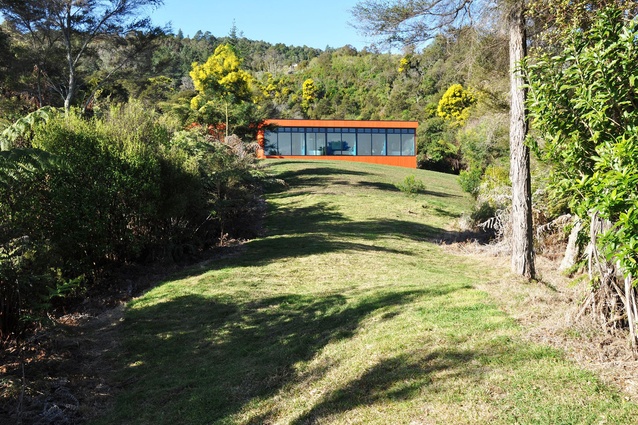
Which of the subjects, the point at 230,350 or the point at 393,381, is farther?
the point at 230,350

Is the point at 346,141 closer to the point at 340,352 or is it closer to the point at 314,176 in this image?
the point at 314,176

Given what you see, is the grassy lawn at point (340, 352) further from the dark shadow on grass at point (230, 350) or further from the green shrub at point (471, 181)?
the green shrub at point (471, 181)

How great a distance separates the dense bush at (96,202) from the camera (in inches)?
284

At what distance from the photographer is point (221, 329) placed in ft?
25.6

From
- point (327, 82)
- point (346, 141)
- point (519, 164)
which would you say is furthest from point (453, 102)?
point (519, 164)

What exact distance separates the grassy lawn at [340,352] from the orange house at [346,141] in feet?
102

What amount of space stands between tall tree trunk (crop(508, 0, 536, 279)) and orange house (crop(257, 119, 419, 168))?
34016 millimetres

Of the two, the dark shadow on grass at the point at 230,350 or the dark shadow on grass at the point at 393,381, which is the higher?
the dark shadow on grass at the point at 393,381

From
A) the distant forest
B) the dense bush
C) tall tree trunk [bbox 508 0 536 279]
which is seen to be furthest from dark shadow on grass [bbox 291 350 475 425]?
the distant forest

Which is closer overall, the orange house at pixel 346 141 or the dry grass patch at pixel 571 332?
the dry grass patch at pixel 571 332

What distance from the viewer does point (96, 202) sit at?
404 inches

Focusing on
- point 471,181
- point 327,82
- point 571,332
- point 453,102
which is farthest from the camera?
point 327,82

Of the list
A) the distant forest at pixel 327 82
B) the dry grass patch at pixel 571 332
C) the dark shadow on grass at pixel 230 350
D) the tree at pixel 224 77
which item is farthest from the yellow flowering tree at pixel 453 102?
the dry grass patch at pixel 571 332

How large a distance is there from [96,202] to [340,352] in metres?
6.61
